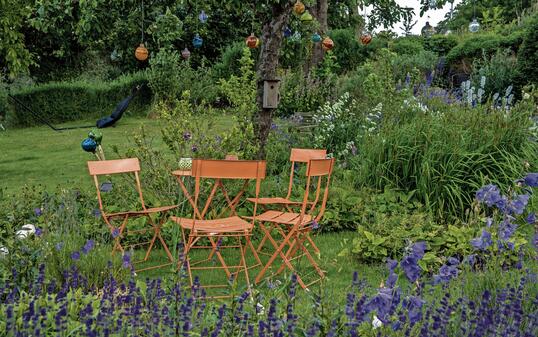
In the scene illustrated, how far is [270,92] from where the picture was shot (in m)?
6.62

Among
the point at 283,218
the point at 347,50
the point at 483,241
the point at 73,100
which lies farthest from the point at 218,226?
the point at 347,50

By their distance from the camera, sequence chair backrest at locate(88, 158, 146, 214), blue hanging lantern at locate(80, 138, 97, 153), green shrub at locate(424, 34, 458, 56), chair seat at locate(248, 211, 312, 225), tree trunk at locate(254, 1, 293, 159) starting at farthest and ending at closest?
green shrub at locate(424, 34, 458, 56) → tree trunk at locate(254, 1, 293, 159) → blue hanging lantern at locate(80, 138, 97, 153) → chair backrest at locate(88, 158, 146, 214) → chair seat at locate(248, 211, 312, 225)

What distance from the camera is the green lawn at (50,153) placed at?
8609 millimetres

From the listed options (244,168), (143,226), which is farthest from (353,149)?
(244,168)

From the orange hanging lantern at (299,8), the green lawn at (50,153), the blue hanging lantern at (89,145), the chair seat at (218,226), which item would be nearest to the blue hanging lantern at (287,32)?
the orange hanging lantern at (299,8)

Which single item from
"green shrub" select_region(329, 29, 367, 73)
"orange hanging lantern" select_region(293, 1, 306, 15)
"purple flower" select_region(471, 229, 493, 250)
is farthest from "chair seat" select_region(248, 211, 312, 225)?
"green shrub" select_region(329, 29, 367, 73)

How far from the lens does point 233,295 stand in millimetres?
2395

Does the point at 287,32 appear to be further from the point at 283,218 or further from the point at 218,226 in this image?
the point at 218,226

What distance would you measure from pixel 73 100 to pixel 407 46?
9065mm

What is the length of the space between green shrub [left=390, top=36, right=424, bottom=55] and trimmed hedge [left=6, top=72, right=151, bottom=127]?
23.0 ft

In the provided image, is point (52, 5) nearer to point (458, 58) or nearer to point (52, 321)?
point (52, 321)

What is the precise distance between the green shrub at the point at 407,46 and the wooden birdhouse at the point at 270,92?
36.1 ft

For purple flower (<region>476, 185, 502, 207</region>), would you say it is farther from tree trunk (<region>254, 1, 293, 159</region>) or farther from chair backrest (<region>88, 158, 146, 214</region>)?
tree trunk (<region>254, 1, 293, 159</region>)

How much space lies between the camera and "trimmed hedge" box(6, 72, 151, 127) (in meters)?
15.0
